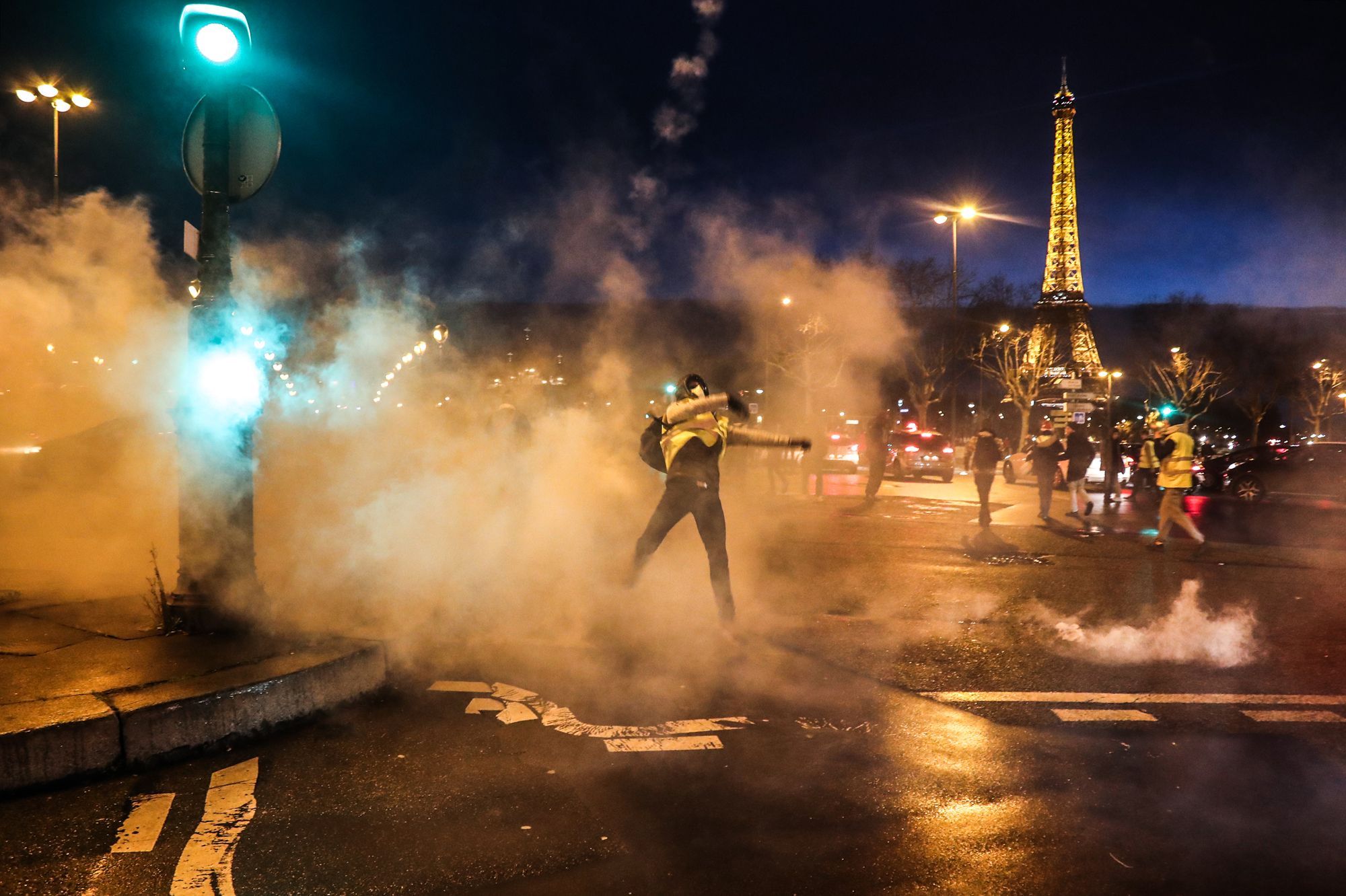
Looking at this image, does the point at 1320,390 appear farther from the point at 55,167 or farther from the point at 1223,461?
the point at 55,167

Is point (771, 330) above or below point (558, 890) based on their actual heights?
above

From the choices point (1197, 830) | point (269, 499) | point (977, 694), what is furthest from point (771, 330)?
point (1197, 830)

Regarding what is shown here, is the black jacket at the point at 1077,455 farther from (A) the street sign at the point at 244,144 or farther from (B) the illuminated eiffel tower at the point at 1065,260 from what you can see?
(B) the illuminated eiffel tower at the point at 1065,260

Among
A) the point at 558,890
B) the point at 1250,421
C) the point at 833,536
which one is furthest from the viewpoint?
the point at 1250,421

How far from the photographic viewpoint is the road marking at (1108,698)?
4.32 m

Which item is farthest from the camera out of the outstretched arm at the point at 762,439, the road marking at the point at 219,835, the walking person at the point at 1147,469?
the walking person at the point at 1147,469

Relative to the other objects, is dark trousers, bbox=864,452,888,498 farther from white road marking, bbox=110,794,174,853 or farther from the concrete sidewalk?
white road marking, bbox=110,794,174,853

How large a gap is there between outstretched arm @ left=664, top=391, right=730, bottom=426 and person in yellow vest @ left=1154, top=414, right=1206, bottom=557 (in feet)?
20.1

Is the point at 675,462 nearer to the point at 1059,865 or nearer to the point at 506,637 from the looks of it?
the point at 506,637

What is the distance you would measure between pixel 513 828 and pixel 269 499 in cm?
973

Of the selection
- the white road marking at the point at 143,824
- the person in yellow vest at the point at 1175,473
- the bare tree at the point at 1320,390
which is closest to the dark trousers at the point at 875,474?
the person in yellow vest at the point at 1175,473

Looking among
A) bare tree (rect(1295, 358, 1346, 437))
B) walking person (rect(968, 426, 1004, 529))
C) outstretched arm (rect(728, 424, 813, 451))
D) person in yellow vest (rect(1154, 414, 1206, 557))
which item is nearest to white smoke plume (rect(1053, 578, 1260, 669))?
outstretched arm (rect(728, 424, 813, 451))

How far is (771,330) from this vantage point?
18750mm

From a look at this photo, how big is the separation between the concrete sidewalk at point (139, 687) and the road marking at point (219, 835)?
299 millimetres
